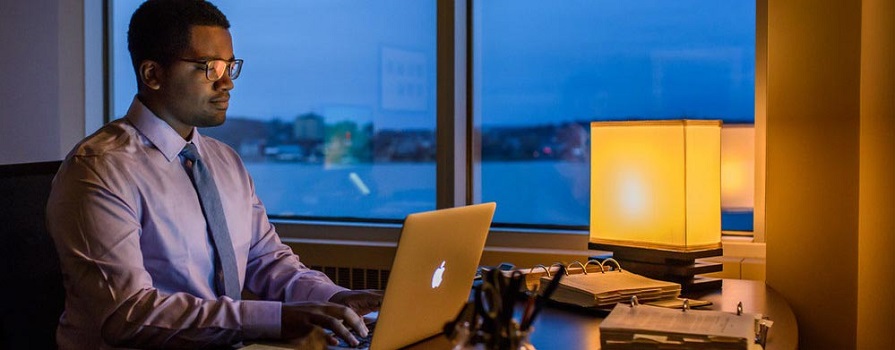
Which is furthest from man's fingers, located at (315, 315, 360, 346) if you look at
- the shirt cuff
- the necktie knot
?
the necktie knot

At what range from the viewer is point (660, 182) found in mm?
2189

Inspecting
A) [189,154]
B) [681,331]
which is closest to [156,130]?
[189,154]

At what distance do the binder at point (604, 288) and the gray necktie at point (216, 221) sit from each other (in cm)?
65

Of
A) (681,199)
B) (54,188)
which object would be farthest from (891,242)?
(54,188)

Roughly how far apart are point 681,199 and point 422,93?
1.25 m

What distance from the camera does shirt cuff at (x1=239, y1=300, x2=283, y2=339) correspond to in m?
1.65

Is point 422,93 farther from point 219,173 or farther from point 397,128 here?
point 219,173

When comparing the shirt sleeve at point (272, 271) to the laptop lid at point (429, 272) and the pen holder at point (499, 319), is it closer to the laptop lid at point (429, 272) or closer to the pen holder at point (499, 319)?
the laptop lid at point (429, 272)

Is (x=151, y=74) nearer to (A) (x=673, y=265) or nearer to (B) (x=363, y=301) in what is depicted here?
(B) (x=363, y=301)

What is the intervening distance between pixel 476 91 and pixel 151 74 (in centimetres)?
135

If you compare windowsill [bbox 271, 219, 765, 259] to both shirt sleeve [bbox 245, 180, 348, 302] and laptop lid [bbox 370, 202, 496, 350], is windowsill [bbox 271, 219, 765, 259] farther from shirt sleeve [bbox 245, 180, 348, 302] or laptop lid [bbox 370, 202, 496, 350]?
laptop lid [bbox 370, 202, 496, 350]

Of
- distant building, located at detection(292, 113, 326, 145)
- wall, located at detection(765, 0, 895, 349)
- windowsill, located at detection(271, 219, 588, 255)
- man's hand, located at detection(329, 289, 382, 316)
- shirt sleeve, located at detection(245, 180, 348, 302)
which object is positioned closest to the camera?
man's hand, located at detection(329, 289, 382, 316)

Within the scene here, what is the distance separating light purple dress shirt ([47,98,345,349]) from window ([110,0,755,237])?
1.15 meters

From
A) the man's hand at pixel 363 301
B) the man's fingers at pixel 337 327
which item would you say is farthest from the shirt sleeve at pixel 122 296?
the man's hand at pixel 363 301
